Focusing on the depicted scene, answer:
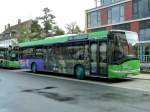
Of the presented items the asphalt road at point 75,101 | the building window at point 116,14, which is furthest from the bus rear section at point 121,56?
Result: the building window at point 116,14

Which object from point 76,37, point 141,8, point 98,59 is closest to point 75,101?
point 98,59

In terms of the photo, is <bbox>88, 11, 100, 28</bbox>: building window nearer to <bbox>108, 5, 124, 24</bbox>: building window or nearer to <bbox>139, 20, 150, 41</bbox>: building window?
<bbox>108, 5, 124, 24</bbox>: building window

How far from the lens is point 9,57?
38.2m

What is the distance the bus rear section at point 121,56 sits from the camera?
66.3 ft

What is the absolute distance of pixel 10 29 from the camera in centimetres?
12175

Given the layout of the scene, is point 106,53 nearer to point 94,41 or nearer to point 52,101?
point 94,41

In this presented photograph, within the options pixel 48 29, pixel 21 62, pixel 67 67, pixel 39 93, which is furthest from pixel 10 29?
pixel 39 93

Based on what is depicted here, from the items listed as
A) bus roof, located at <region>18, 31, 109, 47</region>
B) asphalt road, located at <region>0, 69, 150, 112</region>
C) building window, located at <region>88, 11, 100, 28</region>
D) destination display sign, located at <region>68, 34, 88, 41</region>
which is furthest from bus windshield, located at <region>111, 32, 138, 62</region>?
building window, located at <region>88, 11, 100, 28</region>

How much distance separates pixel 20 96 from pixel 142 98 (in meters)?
4.92

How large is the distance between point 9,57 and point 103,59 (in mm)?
19356

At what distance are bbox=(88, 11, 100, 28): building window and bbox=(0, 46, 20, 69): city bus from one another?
70.6ft

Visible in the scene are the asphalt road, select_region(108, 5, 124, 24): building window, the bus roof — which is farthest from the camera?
select_region(108, 5, 124, 24): building window

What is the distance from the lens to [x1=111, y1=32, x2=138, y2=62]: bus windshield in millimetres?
20281

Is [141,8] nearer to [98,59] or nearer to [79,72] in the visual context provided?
[79,72]
